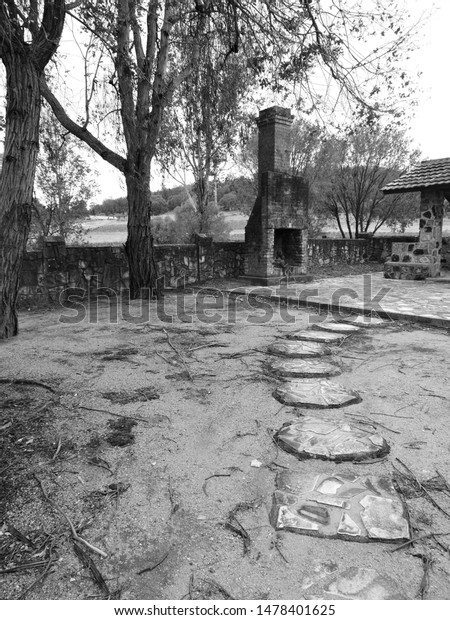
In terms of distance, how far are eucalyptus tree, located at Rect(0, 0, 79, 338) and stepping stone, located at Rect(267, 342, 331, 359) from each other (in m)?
3.41

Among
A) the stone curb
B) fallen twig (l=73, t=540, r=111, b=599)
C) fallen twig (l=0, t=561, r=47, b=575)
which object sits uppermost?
the stone curb

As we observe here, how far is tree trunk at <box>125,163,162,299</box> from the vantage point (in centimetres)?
866

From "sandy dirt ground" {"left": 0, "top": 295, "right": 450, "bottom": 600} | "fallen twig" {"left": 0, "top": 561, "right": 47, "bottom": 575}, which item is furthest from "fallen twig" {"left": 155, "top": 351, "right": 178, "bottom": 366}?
"fallen twig" {"left": 0, "top": 561, "right": 47, "bottom": 575}

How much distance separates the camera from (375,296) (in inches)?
362

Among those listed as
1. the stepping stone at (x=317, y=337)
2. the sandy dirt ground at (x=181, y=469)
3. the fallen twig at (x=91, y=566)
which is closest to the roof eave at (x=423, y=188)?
the stepping stone at (x=317, y=337)

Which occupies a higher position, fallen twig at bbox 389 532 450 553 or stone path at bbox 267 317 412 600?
stone path at bbox 267 317 412 600

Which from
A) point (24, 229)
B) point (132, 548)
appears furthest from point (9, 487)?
point (24, 229)

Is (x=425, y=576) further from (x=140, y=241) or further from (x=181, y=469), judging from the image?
(x=140, y=241)

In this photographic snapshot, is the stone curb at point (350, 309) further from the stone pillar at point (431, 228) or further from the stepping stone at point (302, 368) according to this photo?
the stone pillar at point (431, 228)

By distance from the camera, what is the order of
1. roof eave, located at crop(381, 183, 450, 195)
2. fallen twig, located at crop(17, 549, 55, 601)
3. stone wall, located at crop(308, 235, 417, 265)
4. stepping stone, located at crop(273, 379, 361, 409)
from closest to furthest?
fallen twig, located at crop(17, 549, 55, 601)
stepping stone, located at crop(273, 379, 361, 409)
roof eave, located at crop(381, 183, 450, 195)
stone wall, located at crop(308, 235, 417, 265)

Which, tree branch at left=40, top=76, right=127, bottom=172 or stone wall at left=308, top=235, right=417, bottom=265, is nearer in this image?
tree branch at left=40, top=76, right=127, bottom=172

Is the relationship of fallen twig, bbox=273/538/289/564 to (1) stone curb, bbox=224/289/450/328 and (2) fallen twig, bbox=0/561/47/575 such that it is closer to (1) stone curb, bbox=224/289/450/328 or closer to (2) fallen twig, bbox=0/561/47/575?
(2) fallen twig, bbox=0/561/47/575

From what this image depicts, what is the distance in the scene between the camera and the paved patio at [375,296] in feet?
23.8

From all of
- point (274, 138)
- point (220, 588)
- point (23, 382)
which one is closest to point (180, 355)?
point (23, 382)
